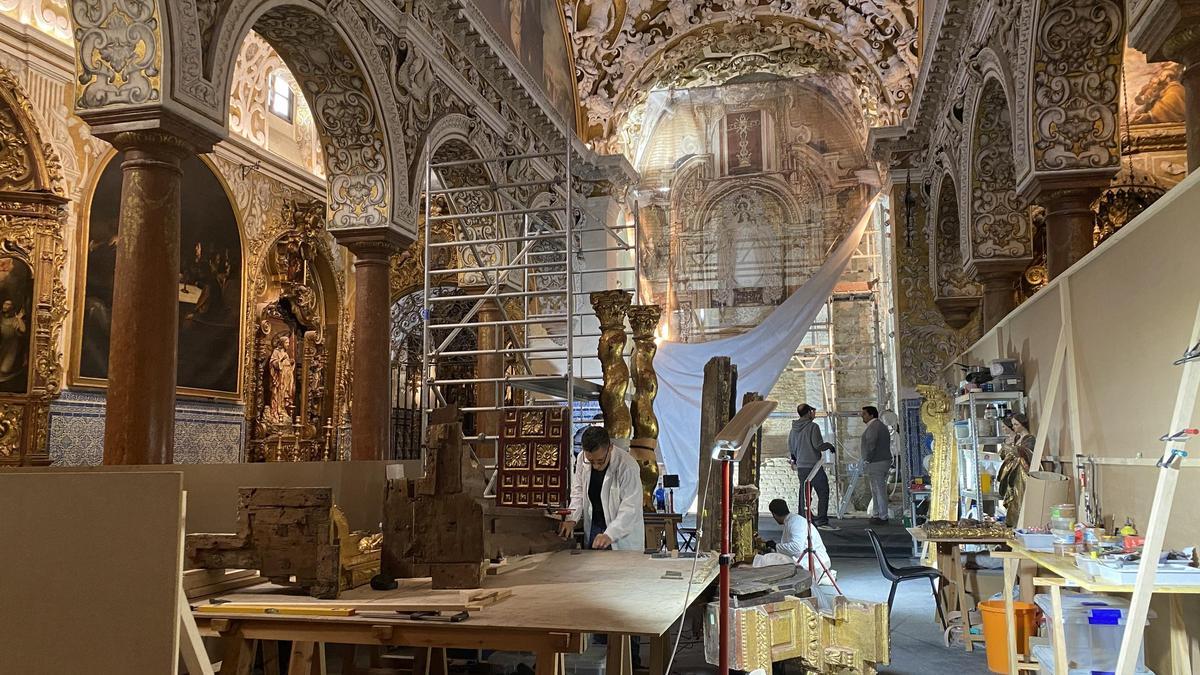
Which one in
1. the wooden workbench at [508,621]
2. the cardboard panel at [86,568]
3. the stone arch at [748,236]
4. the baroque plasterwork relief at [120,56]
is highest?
the stone arch at [748,236]

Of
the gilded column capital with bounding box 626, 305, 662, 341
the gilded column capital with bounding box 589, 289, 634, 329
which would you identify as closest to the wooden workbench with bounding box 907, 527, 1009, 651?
the gilded column capital with bounding box 626, 305, 662, 341

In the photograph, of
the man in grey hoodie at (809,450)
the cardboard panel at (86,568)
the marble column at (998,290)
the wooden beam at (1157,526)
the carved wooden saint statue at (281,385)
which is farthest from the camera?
the man in grey hoodie at (809,450)

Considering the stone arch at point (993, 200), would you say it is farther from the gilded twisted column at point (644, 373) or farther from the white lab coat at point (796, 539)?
the white lab coat at point (796, 539)

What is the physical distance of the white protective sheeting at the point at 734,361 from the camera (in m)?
13.4

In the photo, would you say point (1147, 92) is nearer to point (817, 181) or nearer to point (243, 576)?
point (817, 181)

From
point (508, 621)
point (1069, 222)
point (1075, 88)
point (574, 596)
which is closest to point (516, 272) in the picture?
point (1069, 222)

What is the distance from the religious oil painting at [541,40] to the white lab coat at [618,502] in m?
7.07

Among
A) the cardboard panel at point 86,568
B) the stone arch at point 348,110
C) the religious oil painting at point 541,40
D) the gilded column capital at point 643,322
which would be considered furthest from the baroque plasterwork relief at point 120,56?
the religious oil painting at point 541,40

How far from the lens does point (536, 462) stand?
7.53 m

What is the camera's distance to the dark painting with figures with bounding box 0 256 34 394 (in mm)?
8383

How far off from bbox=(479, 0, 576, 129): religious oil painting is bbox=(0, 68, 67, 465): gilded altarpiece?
5.18m

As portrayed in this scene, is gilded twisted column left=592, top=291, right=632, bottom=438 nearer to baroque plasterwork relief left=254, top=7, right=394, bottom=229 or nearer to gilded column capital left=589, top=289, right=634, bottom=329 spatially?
gilded column capital left=589, top=289, right=634, bottom=329

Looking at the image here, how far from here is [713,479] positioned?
18.9 ft

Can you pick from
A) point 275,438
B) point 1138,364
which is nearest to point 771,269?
point 275,438
